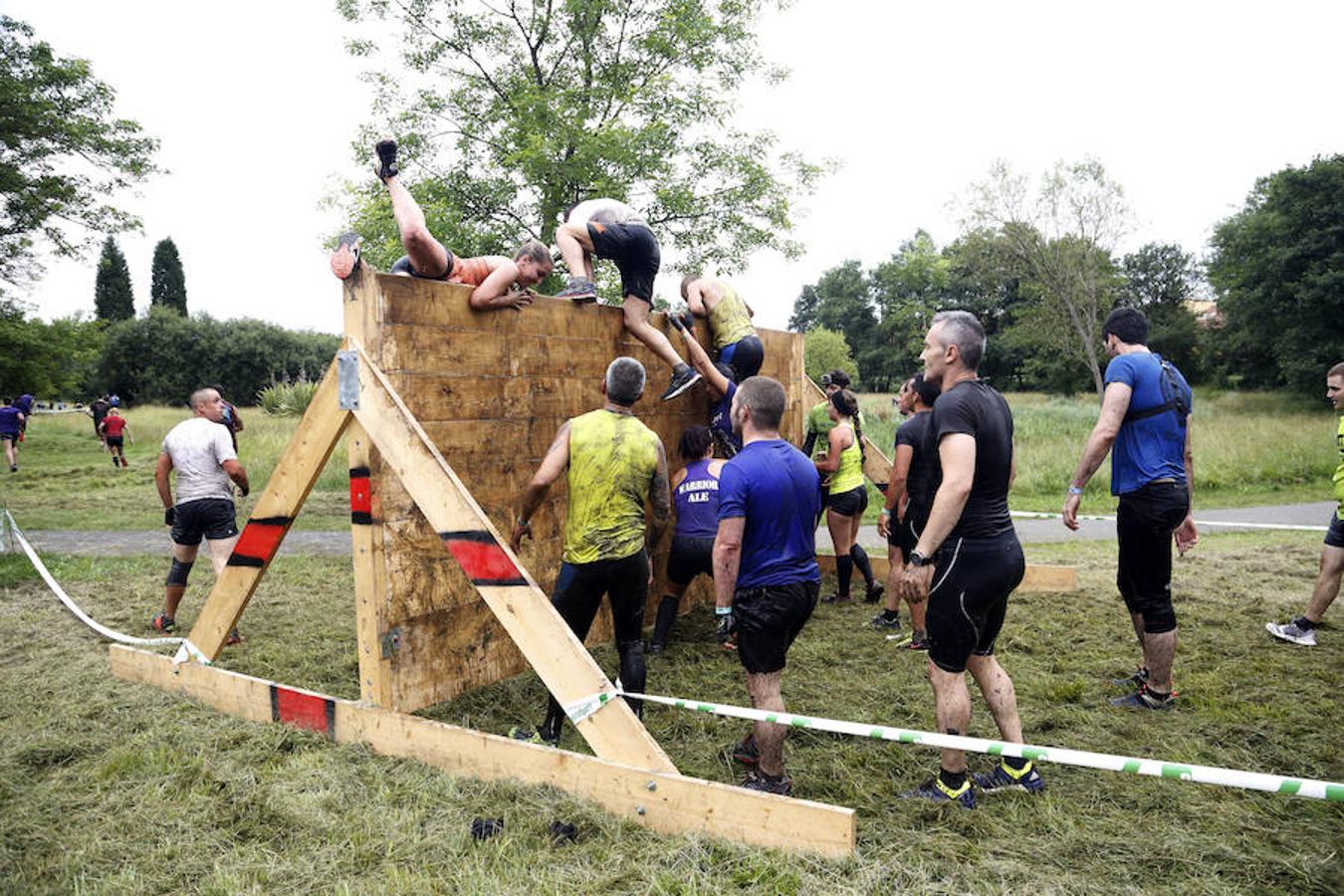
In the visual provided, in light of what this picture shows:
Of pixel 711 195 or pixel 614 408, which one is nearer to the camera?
pixel 614 408

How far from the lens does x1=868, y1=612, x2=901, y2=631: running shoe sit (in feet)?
21.7

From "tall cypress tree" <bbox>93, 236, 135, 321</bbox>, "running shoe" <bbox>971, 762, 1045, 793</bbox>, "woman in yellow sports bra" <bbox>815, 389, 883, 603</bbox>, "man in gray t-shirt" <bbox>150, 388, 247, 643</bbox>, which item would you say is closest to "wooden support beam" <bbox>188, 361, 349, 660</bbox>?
"man in gray t-shirt" <bbox>150, 388, 247, 643</bbox>

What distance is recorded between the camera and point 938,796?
3623 mm

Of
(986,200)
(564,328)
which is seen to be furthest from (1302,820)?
(986,200)

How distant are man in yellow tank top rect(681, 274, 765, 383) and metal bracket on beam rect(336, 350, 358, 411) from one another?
3.40m

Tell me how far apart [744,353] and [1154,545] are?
3398 mm

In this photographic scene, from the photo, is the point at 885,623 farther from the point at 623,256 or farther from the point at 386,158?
the point at 386,158

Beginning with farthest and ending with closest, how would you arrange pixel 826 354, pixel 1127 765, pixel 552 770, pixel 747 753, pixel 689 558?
1. pixel 826 354
2. pixel 689 558
3. pixel 747 753
4. pixel 552 770
5. pixel 1127 765

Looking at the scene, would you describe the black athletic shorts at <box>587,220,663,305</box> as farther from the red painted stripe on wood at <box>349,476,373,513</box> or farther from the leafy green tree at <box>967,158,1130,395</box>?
the leafy green tree at <box>967,158,1130,395</box>

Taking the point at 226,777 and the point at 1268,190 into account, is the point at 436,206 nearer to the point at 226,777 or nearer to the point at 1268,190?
the point at 226,777

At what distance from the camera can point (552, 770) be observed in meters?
3.54

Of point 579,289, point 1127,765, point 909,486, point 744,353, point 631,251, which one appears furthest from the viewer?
point 744,353

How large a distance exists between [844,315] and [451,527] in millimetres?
87454

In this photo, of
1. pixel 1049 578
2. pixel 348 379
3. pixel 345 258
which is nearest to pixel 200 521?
pixel 348 379
